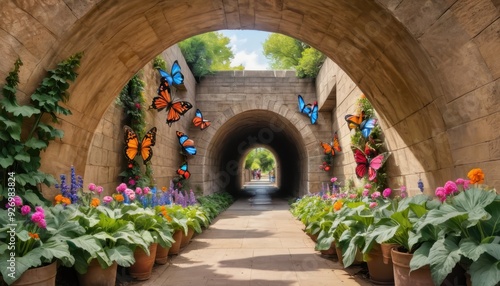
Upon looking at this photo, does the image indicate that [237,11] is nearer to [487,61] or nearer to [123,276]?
[487,61]

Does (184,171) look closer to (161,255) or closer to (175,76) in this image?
(175,76)

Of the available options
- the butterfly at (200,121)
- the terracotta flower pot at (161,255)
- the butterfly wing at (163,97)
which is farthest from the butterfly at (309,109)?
the terracotta flower pot at (161,255)

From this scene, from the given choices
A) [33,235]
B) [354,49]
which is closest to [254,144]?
[354,49]

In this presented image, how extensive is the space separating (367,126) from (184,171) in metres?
6.48

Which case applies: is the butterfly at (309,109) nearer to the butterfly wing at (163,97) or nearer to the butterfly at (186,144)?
the butterfly at (186,144)

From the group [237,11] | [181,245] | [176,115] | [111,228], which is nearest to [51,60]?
[111,228]

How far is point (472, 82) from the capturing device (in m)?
3.04

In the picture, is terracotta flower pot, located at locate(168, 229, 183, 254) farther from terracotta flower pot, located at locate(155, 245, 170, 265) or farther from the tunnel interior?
the tunnel interior

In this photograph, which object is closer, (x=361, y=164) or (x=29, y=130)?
(x=29, y=130)

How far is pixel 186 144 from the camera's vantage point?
445 inches

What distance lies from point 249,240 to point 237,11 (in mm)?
4114

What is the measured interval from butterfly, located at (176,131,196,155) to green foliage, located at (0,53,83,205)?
7.48m

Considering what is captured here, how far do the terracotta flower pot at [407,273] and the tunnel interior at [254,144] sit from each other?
9.76m

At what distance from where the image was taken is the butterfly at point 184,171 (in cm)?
1106
